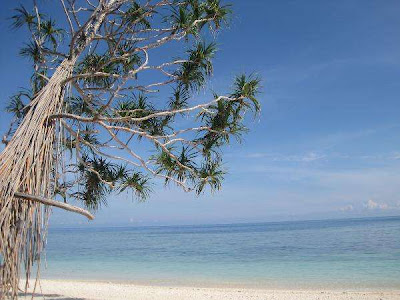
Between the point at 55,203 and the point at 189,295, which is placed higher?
the point at 55,203

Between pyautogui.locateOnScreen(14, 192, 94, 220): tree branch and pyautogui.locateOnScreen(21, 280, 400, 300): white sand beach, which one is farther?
pyautogui.locateOnScreen(21, 280, 400, 300): white sand beach

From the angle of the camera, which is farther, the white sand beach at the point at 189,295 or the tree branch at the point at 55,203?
the white sand beach at the point at 189,295

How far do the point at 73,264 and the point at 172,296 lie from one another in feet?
35.9

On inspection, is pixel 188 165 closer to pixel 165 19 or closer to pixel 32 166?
pixel 165 19

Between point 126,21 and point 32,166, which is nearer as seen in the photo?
point 32,166

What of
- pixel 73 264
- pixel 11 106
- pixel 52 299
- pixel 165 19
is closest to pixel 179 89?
pixel 165 19

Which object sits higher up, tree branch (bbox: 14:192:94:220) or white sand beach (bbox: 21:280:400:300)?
tree branch (bbox: 14:192:94:220)

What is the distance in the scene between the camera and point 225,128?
5.30 m

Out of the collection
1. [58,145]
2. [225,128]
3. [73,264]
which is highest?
[225,128]

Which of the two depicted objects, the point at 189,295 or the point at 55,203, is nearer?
the point at 55,203

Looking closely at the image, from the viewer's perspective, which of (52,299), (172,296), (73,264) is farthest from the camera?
(73,264)

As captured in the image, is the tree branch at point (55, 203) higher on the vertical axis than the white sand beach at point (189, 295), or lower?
higher

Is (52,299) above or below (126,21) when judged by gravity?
below

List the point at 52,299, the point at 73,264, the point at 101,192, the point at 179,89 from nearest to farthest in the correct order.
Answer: the point at 179,89 → the point at 101,192 → the point at 52,299 → the point at 73,264
